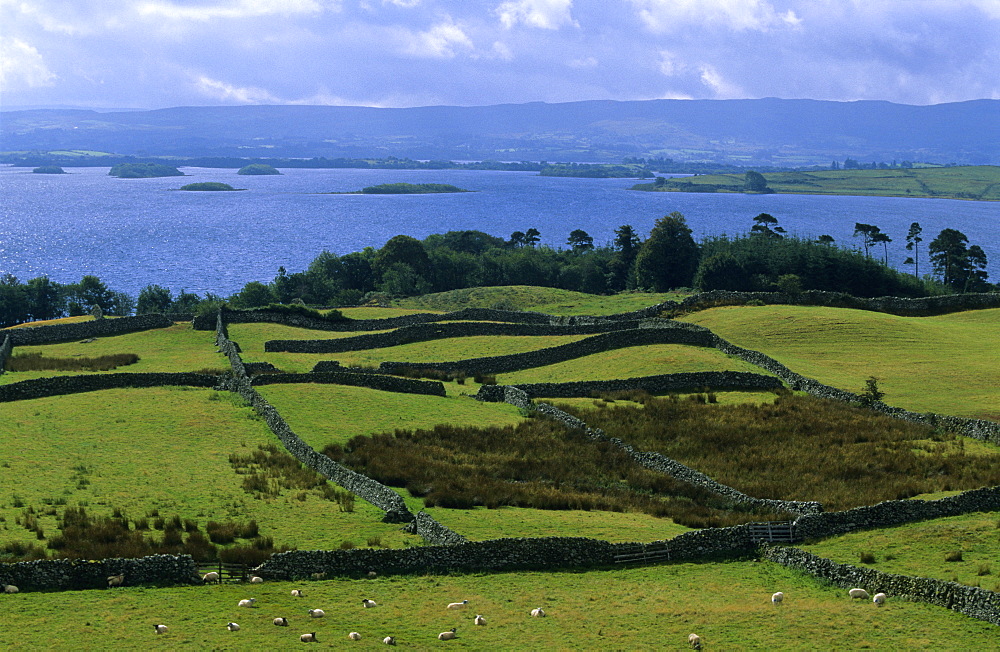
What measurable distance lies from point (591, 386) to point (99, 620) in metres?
30.5

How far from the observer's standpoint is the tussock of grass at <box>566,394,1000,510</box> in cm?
2914

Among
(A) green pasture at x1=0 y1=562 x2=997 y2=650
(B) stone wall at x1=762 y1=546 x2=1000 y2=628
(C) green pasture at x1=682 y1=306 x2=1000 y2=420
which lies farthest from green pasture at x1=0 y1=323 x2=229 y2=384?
(B) stone wall at x1=762 y1=546 x2=1000 y2=628

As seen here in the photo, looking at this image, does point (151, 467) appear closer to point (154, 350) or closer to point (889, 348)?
point (154, 350)

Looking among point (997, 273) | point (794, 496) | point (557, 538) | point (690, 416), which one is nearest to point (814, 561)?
point (557, 538)

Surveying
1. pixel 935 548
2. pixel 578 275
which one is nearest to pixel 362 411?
pixel 935 548

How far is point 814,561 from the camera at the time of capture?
68.7 ft

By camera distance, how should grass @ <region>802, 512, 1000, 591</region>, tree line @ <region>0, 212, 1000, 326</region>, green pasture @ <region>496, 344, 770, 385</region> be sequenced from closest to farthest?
grass @ <region>802, 512, 1000, 591</region> < green pasture @ <region>496, 344, 770, 385</region> < tree line @ <region>0, 212, 1000, 326</region>

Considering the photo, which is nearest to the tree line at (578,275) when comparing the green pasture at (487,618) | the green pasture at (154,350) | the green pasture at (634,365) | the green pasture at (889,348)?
the green pasture at (154,350)

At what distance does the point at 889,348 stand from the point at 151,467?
39.2m

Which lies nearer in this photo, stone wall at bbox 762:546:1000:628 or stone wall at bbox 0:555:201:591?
stone wall at bbox 762:546:1000:628

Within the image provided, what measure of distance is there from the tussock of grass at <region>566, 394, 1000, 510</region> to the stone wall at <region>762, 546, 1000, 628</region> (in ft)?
19.5

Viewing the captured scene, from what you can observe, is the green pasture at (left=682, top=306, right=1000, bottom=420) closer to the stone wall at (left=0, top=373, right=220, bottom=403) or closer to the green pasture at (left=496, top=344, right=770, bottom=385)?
the green pasture at (left=496, top=344, right=770, bottom=385)

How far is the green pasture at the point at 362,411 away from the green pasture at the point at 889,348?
16.8 m

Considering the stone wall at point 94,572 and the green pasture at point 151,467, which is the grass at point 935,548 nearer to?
the green pasture at point 151,467
